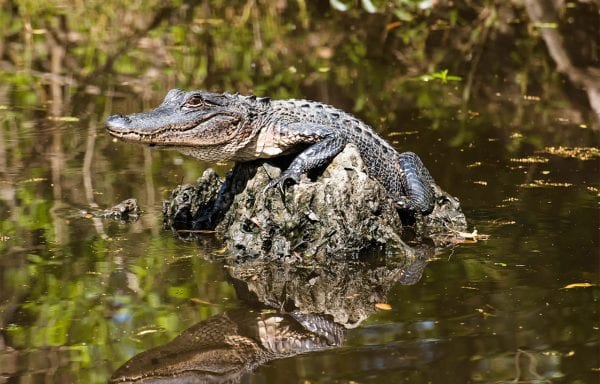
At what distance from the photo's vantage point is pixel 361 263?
6672 mm

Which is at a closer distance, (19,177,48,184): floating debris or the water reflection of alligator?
the water reflection of alligator

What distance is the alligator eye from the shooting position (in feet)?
23.5

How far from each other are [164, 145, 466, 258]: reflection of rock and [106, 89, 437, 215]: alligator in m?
0.16

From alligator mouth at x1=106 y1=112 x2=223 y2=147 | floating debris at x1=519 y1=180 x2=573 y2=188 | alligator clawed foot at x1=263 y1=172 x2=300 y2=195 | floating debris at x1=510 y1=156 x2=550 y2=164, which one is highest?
alligator mouth at x1=106 y1=112 x2=223 y2=147

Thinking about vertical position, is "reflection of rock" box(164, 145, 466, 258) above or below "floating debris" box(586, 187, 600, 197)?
above

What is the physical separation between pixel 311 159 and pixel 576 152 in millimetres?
3044

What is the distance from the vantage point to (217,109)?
7.18m

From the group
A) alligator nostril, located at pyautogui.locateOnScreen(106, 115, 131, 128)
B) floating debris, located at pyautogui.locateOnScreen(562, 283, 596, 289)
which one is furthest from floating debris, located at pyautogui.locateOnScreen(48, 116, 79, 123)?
floating debris, located at pyautogui.locateOnScreen(562, 283, 596, 289)

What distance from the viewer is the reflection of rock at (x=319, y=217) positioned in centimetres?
669

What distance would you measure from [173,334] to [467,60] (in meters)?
7.60

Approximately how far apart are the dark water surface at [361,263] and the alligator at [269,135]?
583mm

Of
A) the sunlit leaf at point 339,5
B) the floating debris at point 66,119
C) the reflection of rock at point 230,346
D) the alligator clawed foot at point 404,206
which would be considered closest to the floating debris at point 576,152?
the alligator clawed foot at point 404,206

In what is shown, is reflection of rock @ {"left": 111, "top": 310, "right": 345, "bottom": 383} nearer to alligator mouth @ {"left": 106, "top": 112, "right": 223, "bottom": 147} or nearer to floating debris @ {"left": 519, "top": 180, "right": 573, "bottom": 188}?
alligator mouth @ {"left": 106, "top": 112, "right": 223, "bottom": 147}

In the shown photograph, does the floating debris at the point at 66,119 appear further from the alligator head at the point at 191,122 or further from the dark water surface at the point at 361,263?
the alligator head at the point at 191,122
